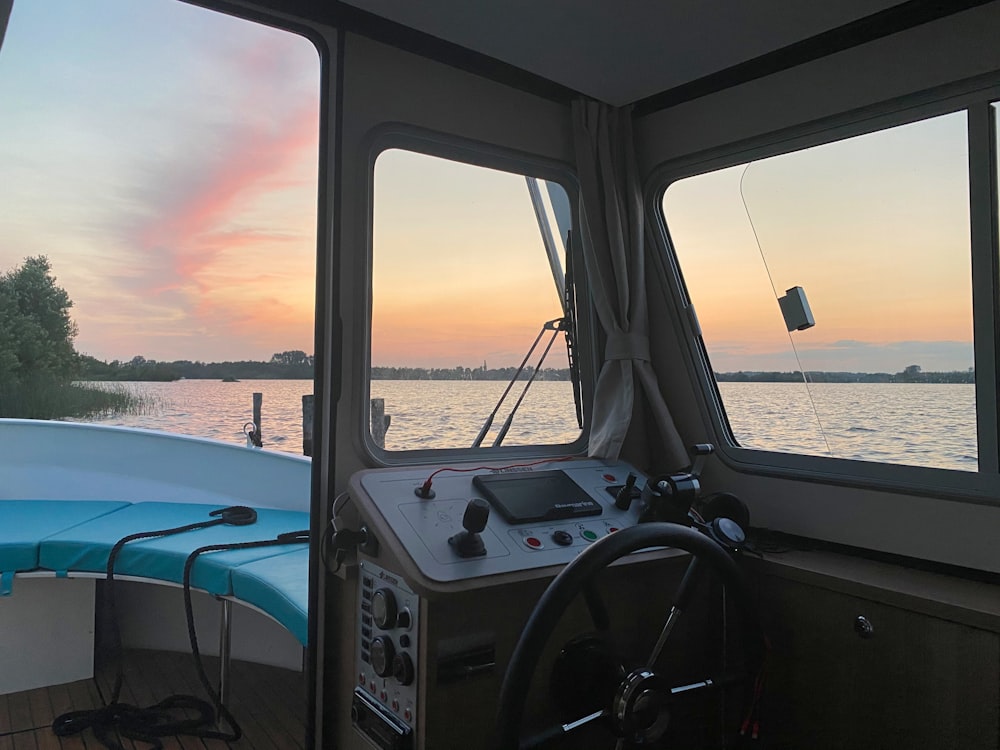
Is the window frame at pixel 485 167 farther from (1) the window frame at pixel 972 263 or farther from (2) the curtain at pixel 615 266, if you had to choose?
(1) the window frame at pixel 972 263

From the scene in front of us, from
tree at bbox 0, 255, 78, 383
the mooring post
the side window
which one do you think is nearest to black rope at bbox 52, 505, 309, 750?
the mooring post

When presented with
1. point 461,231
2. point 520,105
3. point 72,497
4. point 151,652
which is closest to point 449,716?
point 461,231

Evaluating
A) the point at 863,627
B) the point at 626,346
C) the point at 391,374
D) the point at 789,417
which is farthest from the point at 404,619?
the point at 789,417

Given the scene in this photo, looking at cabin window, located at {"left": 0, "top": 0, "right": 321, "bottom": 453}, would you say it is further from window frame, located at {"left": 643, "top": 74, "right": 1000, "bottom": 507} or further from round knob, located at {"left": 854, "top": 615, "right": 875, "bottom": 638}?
round knob, located at {"left": 854, "top": 615, "right": 875, "bottom": 638}

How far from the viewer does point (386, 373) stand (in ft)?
6.07

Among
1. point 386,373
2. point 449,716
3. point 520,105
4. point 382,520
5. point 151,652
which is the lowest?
point 151,652

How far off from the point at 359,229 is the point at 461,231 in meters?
0.43

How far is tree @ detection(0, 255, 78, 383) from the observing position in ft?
10.5

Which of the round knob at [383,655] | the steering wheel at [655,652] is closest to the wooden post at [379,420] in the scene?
the round knob at [383,655]

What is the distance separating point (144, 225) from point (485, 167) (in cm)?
220

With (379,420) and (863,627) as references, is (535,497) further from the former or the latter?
(863,627)

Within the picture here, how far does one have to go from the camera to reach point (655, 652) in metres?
0.95

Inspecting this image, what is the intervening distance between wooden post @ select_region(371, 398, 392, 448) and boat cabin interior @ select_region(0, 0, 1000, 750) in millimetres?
16

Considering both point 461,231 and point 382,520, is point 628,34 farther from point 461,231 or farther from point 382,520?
point 382,520
